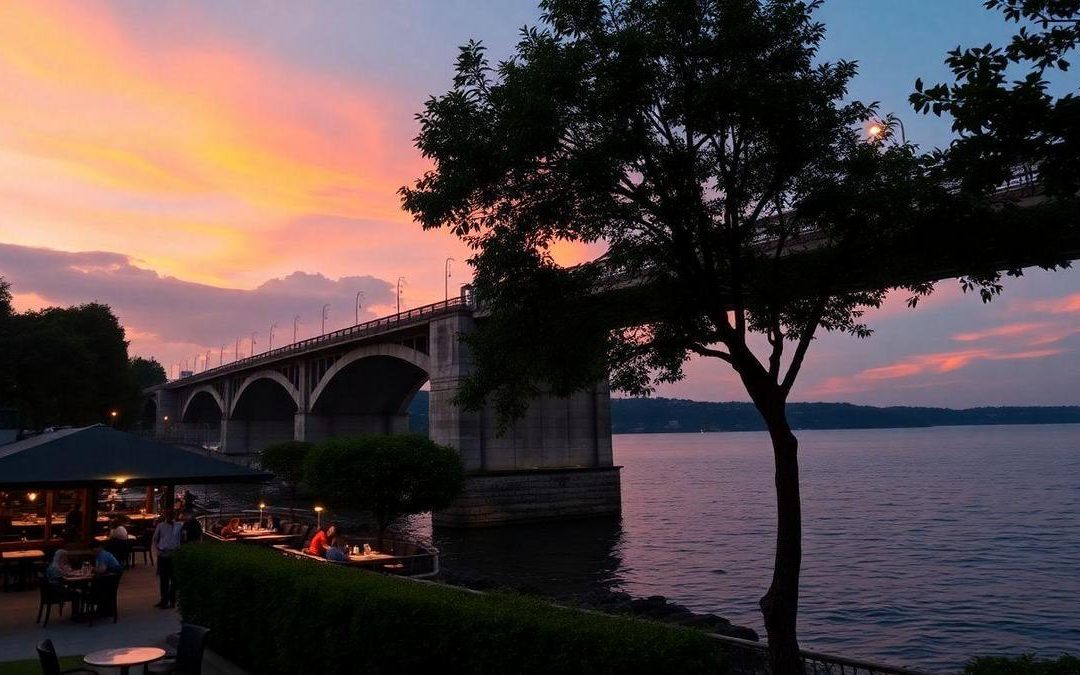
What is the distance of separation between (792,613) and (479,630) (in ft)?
12.6

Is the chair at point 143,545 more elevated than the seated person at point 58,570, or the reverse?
the seated person at point 58,570

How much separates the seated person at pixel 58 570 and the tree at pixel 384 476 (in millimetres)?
15015

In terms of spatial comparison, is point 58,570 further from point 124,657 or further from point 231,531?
point 231,531

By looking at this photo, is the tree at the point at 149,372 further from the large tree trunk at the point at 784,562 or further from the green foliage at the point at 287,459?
the large tree trunk at the point at 784,562

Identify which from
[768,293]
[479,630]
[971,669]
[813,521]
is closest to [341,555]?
[479,630]

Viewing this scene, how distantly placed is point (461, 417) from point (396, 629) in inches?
1500

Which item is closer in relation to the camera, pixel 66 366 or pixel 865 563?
pixel 865 563

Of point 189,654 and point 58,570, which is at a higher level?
point 58,570

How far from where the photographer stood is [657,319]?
39.1 ft

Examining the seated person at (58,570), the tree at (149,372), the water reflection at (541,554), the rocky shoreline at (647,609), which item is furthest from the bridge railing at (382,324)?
the tree at (149,372)

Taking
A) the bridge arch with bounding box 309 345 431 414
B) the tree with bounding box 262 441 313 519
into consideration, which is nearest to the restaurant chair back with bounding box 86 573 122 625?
the bridge arch with bounding box 309 345 431 414

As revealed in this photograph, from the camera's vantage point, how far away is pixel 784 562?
31.5 feet

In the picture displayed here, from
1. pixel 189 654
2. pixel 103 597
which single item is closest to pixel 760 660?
pixel 189 654

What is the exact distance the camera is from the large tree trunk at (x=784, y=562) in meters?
9.06
